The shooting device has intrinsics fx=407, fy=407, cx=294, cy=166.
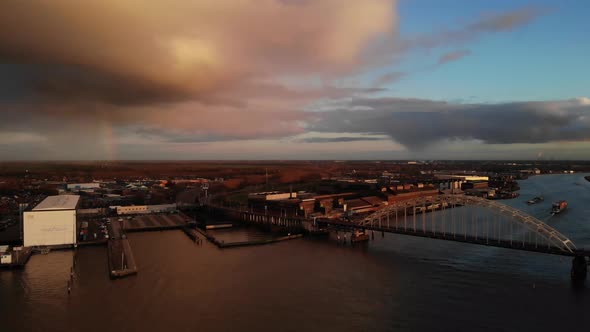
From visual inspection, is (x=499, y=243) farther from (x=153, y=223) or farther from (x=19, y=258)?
(x=153, y=223)

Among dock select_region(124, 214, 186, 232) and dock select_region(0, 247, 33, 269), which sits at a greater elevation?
dock select_region(0, 247, 33, 269)

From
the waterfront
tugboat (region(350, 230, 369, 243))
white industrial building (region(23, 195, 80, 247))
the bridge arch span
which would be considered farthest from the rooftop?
the bridge arch span

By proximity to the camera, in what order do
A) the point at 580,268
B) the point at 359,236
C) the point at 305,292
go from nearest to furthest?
the point at 305,292
the point at 580,268
the point at 359,236

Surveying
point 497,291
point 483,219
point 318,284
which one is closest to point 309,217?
point 483,219

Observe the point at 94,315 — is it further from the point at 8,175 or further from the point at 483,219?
the point at 8,175

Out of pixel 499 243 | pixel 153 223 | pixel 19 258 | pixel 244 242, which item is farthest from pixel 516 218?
pixel 19 258


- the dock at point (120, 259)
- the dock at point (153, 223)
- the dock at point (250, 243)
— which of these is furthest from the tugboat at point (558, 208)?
the dock at point (120, 259)

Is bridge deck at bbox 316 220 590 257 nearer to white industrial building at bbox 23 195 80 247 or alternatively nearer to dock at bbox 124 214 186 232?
dock at bbox 124 214 186 232
